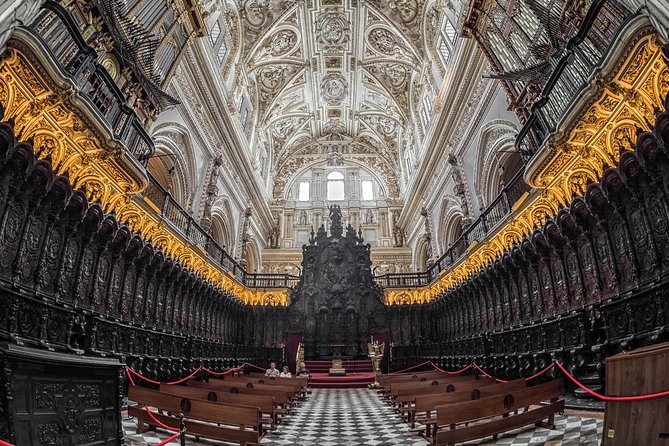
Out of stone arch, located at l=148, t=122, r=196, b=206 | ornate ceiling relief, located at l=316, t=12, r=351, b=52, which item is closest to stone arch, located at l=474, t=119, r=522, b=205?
ornate ceiling relief, located at l=316, t=12, r=351, b=52

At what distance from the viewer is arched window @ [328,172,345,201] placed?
99.3ft

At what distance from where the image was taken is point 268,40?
65.1 feet

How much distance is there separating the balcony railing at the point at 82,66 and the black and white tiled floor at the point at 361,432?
17.7ft

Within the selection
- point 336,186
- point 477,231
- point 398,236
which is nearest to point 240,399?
point 477,231

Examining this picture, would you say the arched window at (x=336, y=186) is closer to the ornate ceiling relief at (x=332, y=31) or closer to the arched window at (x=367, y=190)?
the arched window at (x=367, y=190)

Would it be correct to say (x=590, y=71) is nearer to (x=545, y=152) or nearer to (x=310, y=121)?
(x=545, y=152)

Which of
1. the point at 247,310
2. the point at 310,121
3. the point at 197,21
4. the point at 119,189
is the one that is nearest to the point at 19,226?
the point at 119,189

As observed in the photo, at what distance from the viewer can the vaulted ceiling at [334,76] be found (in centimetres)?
1881

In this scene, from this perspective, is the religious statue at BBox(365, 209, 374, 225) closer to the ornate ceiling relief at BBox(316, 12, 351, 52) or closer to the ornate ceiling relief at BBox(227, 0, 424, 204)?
the ornate ceiling relief at BBox(227, 0, 424, 204)

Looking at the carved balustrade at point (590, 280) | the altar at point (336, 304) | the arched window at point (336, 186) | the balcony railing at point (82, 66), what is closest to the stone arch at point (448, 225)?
the altar at point (336, 304)

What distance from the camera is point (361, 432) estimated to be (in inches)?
224

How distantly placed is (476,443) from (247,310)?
51.1 feet

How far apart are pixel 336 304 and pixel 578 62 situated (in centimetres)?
1508

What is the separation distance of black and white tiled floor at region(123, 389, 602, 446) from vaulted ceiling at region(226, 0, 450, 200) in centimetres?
1625
